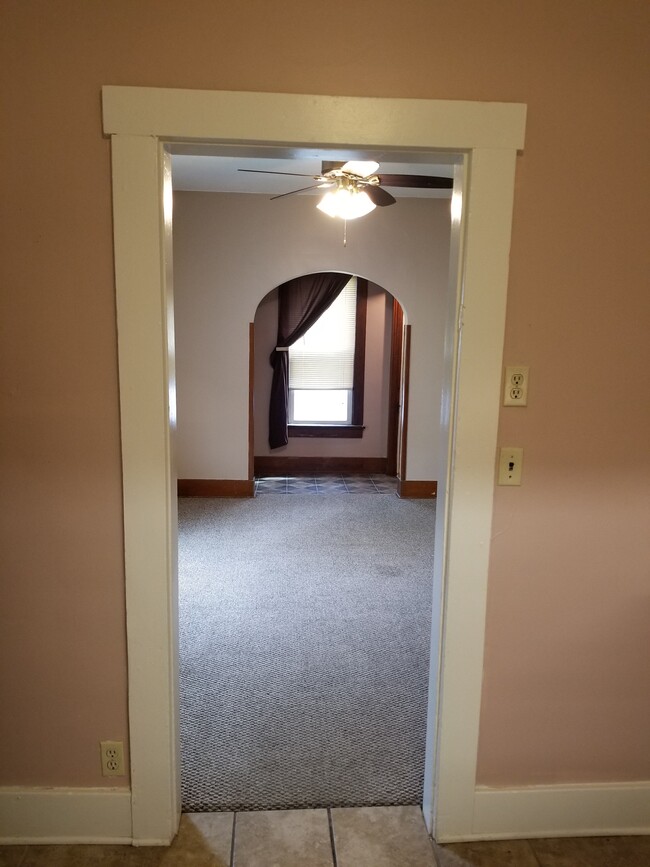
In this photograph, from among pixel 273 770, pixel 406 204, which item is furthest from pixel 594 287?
pixel 406 204

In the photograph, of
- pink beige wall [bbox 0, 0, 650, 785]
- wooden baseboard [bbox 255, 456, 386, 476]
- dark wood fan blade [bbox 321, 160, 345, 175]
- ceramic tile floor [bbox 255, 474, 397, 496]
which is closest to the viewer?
pink beige wall [bbox 0, 0, 650, 785]

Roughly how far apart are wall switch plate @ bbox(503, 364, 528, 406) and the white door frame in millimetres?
38

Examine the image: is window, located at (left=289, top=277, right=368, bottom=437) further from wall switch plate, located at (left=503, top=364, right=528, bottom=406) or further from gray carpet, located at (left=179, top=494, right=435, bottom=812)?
wall switch plate, located at (left=503, top=364, right=528, bottom=406)

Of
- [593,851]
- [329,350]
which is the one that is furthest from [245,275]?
[593,851]

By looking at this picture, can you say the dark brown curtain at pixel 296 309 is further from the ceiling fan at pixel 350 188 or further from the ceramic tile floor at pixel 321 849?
the ceramic tile floor at pixel 321 849

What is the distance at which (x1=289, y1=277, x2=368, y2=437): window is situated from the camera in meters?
6.68

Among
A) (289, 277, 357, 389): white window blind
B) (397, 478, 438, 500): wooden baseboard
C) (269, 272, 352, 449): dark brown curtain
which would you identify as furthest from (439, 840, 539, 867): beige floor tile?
(289, 277, 357, 389): white window blind

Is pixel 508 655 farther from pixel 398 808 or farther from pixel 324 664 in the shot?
pixel 324 664

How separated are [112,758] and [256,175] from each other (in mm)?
4083

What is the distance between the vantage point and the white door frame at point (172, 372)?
60.4 inches

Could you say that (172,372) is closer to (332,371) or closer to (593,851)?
(593,851)

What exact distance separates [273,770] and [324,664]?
0.74 meters

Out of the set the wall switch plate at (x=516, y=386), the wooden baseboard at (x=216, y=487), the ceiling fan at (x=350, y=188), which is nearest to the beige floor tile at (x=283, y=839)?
the wall switch plate at (x=516, y=386)

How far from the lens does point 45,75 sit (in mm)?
1511
